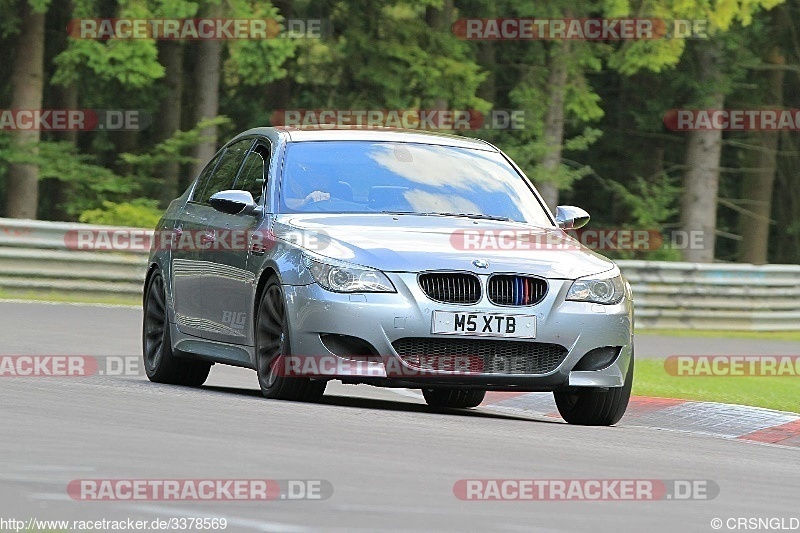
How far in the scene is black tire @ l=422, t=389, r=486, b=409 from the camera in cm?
1363

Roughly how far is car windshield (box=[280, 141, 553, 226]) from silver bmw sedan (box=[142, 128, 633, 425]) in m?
0.01

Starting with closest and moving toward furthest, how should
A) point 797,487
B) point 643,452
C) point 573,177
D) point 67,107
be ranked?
point 797,487 < point 643,452 < point 573,177 < point 67,107

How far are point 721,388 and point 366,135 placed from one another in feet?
16.6

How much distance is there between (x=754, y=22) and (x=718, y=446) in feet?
100

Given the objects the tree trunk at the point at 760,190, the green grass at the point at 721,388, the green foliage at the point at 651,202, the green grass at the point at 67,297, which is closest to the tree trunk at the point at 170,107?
the green foliage at the point at 651,202

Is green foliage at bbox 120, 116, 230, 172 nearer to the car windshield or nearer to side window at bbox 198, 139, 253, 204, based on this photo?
side window at bbox 198, 139, 253, 204

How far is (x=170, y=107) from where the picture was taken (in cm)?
4022

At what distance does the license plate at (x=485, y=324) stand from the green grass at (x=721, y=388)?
348 centimetres

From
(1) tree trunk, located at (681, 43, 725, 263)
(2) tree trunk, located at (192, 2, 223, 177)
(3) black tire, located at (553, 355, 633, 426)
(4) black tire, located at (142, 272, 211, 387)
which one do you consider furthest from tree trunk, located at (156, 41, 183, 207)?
(3) black tire, located at (553, 355, 633, 426)

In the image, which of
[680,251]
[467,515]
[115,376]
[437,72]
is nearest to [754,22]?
[680,251]

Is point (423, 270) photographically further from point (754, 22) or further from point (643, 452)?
point (754, 22)

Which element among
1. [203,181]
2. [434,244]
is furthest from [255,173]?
[434,244]

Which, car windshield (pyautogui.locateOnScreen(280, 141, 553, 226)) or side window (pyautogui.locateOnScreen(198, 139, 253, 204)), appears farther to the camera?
side window (pyautogui.locateOnScreen(198, 139, 253, 204))

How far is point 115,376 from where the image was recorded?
13727 millimetres
